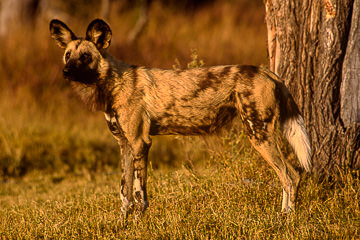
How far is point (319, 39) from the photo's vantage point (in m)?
4.48

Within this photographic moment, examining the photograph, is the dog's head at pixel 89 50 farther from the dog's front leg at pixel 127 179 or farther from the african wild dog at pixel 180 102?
the dog's front leg at pixel 127 179

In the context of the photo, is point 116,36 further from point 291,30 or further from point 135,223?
point 135,223

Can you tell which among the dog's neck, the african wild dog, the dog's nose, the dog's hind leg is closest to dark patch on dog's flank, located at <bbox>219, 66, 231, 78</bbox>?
the african wild dog

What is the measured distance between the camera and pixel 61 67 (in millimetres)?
8875

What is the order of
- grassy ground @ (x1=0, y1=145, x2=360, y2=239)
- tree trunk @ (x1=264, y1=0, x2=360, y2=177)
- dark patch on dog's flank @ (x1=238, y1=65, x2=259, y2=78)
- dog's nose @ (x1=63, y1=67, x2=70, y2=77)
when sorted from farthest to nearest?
1. tree trunk @ (x1=264, y1=0, x2=360, y2=177)
2. dark patch on dog's flank @ (x1=238, y1=65, x2=259, y2=78)
3. dog's nose @ (x1=63, y1=67, x2=70, y2=77)
4. grassy ground @ (x1=0, y1=145, x2=360, y2=239)

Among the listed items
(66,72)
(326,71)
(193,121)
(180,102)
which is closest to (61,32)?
(66,72)

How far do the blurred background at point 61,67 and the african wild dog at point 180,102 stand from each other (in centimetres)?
120

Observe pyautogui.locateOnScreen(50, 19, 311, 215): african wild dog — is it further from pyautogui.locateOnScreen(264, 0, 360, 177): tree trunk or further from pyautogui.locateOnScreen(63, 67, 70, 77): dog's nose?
pyautogui.locateOnScreen(264, 0, 360, 177): tree trunk

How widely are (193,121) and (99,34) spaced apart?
106cm

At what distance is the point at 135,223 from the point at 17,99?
17.2ft

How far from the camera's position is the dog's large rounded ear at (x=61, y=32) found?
4000 mm

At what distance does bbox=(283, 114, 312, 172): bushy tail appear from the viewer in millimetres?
3906

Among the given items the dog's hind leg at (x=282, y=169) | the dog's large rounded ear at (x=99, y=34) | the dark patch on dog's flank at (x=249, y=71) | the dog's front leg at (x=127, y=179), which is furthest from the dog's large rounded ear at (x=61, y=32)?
the dog's hind leg at (x=282, y=169)

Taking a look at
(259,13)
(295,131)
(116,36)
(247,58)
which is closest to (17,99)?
(116,36)
